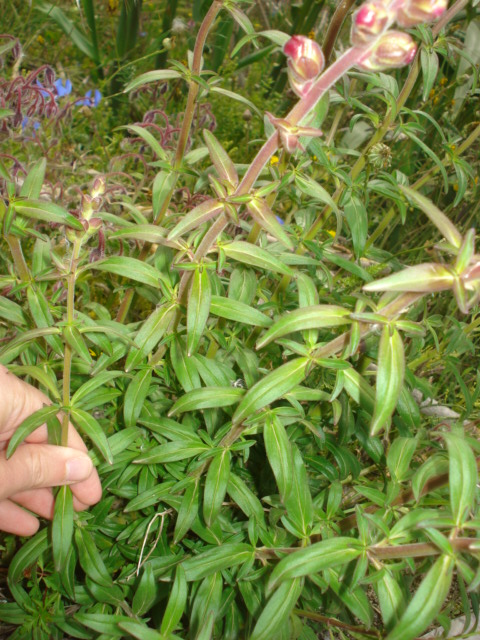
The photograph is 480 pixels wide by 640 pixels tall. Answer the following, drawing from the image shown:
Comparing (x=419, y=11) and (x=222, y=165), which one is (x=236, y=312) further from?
(x=419, y=11)

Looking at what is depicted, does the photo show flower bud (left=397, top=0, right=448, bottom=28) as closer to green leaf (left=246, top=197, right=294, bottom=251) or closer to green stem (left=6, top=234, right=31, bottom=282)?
green leaf (left=246, top=197, right=294, bottom=251)

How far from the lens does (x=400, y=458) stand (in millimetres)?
1351

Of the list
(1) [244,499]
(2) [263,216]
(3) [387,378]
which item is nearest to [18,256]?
(2) [263,216]

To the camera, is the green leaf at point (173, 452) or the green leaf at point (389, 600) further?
the green leaf at point (173, 452)

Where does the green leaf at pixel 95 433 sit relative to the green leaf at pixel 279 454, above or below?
below

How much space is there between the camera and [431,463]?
1231mm

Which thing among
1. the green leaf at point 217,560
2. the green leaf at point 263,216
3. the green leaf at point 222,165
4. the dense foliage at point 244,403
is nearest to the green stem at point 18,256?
the dense foliage at point 244,403

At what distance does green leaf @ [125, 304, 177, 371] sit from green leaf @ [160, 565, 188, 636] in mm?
478

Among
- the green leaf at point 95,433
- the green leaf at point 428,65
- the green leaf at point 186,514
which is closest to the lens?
the green leaf at point 95,433

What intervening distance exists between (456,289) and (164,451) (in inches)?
32.5

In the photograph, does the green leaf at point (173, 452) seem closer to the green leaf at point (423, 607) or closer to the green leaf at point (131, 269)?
the green leaf at point (131, 269)

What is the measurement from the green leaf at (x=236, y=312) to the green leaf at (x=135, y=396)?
0.96ft

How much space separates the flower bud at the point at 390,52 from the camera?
83 centimetres

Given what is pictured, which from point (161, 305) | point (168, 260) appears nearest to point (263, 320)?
point (161, 305)
